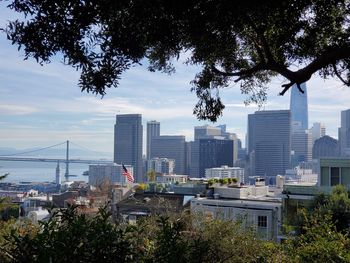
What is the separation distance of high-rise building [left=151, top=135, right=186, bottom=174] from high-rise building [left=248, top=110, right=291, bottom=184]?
23.2m

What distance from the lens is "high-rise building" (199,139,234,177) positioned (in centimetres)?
14412

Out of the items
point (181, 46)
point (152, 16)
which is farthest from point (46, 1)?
point (181, 46)

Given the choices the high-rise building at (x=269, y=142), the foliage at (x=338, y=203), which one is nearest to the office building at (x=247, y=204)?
the foliage at (x=338, y=203)

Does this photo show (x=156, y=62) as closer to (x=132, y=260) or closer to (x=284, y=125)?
(x=132, y=260)

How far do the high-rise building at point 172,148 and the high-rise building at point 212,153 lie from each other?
40.4 ft

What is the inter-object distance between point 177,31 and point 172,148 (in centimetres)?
16366

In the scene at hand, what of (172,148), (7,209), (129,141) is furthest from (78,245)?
(172,148)

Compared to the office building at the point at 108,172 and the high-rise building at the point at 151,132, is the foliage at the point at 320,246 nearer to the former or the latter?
the office building at the point at 108,172

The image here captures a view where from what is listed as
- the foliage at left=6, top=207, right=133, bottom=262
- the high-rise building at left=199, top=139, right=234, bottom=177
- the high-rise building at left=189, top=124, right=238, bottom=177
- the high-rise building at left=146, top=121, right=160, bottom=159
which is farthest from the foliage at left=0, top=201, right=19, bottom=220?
the high-rise building at left=146, top=121, right=160, bottom=159

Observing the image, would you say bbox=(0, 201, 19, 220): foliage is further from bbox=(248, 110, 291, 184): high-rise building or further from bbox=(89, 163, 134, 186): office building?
bbox=(248, 110, 291, 184): high-rise building

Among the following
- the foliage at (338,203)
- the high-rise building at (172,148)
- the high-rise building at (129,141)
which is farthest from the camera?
the high-rise building at (172,148)

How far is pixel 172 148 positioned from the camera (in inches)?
6604

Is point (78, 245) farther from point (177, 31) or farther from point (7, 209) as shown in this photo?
point (7, 209)

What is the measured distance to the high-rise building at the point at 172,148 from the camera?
160325 mm
